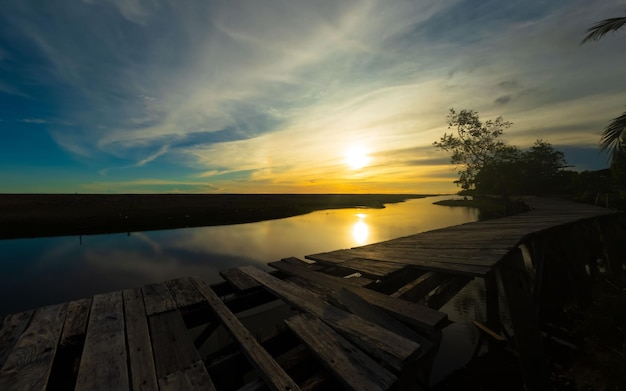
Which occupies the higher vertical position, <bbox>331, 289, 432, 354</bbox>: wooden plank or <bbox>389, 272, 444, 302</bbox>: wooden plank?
<bbox>331, 289, 432, 354</bbox>: wooden plank

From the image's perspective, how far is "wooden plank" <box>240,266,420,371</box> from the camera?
7.38 feet

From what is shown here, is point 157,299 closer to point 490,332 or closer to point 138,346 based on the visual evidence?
point 138,346

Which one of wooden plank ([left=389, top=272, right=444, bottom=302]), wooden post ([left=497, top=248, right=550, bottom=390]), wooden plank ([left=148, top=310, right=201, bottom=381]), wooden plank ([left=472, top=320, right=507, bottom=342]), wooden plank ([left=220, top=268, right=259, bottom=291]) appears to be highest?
wooden plank ([left=148, top=310, right=201, bottom=381])

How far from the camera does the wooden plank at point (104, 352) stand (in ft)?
6.81

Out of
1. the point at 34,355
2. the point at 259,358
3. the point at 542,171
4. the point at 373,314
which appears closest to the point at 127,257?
the point at 34,355

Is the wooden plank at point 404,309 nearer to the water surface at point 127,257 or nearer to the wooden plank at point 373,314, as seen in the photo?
the wooden plank at point 373,314

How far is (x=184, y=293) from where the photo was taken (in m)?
3.98

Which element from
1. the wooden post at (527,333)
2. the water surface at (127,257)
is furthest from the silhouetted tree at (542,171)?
the wooden post at (527,333)

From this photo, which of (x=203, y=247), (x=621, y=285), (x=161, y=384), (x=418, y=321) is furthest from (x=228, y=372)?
(x=203, y=247)

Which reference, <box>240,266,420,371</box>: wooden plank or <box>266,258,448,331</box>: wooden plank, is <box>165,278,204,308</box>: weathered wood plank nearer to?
<box>240,266,420,371</box>: wooden plank

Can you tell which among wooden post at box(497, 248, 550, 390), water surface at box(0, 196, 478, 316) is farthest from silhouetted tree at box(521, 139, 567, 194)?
wooden post at box(497, 248, 550, 390)

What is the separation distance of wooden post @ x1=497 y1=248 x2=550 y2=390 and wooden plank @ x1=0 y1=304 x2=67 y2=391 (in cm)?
626

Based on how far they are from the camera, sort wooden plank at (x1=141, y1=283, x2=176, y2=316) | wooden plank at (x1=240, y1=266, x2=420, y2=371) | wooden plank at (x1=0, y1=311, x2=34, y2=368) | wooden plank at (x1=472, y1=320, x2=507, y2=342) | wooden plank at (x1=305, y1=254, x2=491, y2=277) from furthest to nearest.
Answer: wooden plank at (x1=472, y1=320, x2=507, y2=342), wooden plank at (x1=305, y1=254, x2=491, y2=277), wooden plank at (x1=141, y1=283, x2=176, y2=316), wooden plank at (x1=0, y1=311, x2=34, y2=368), wooden plank at (x1=240, y1=266, x2=420, y2=371)

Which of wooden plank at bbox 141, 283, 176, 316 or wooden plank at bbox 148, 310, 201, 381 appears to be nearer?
wooden plank at bbox 148, 310, 201, 381
